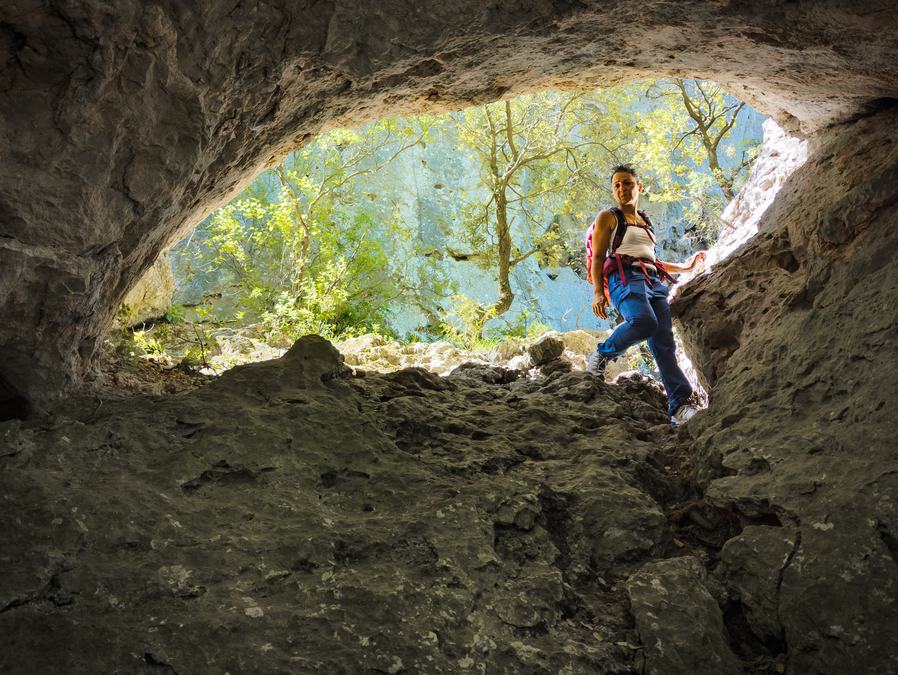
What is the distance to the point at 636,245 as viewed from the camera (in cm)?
482

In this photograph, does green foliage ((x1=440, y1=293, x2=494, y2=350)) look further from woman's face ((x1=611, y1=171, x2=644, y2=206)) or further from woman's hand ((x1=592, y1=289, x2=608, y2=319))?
woman's face ((x1=611, y1=171, x2=644, y2=206))

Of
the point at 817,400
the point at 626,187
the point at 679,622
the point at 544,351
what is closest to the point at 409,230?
the point at 544,351

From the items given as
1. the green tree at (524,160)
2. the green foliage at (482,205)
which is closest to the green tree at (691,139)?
the green foliage at (482,205)

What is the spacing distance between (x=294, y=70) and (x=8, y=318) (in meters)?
1.85

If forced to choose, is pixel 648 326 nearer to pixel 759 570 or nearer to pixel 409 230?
pixel 759 570

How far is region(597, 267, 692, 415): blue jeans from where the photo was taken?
4.54 metres

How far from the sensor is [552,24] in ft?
11.2

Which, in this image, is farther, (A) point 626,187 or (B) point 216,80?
(A) point 626,187

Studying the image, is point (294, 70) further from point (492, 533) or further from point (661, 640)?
point (661, 640)

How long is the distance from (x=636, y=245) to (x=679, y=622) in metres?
3.28

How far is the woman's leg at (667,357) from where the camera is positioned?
443 cm

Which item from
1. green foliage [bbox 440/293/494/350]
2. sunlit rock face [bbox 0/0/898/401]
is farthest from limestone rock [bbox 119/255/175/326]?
sunlit rock face [bbox 0/0/898/401]

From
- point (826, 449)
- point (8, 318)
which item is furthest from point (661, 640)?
point (8, 318)

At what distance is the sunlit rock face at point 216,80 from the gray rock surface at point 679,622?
2782 mm
